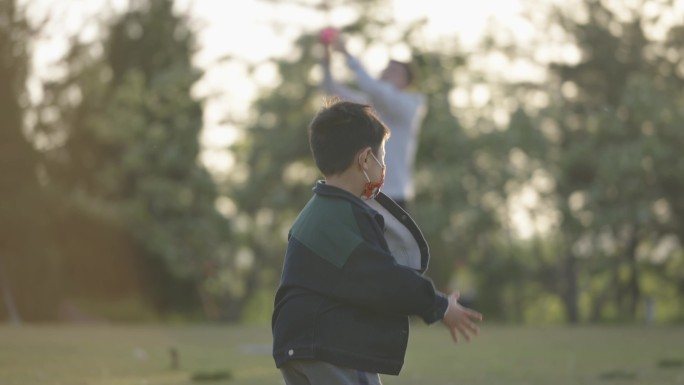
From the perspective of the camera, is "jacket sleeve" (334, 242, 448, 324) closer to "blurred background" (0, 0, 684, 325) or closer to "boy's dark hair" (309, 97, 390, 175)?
"boy's dark hair" (309, 97, 390, 175)

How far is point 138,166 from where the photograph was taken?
1288 inches

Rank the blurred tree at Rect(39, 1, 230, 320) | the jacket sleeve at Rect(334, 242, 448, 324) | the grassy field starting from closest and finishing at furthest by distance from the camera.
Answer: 1. the jacket sleeve at Rect(334, 242, 448, 324)
2. the grassy field
3. the blurred tree at Rect(39, 1, 230, 320)

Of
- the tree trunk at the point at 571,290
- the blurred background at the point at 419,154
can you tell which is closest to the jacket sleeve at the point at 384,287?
the blurred background at the point at 419,154

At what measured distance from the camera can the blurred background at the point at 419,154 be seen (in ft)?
98.9

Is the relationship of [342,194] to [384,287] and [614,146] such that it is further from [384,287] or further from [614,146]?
[614,146]

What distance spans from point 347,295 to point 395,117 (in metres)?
5.42

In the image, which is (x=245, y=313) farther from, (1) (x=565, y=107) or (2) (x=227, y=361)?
(2) (x=227, y=361)

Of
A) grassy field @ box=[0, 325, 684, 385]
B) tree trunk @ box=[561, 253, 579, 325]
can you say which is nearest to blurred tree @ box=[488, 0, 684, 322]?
tree trunk @ box=[561, 253, 579, 325]

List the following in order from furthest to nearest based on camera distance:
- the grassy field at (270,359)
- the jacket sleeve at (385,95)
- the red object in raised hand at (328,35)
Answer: the jacket sleeve at (385,95), the red object in raised hand at (328,35), the grassy field at (270,359)

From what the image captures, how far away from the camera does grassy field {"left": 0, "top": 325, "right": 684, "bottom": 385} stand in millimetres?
8008

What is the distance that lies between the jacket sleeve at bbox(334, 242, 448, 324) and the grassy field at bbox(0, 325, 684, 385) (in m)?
3.85

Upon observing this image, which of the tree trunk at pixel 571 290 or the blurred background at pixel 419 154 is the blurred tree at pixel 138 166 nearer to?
the blurred background at pixel 419 154

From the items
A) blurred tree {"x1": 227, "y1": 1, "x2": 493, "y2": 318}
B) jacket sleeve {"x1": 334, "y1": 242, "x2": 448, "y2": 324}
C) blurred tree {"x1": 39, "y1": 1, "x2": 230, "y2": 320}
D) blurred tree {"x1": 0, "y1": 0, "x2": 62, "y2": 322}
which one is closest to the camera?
jacket sleeve {"x1": 334, "y1": 242, "x2": 448, "y2": 324}

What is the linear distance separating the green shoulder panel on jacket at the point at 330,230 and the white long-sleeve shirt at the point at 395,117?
493 cm
